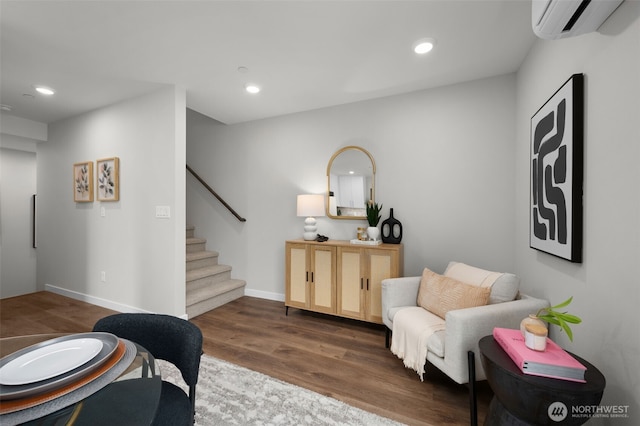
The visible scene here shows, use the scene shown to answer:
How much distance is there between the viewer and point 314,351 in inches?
87.4

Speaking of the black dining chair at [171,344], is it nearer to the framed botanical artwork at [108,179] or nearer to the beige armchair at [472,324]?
the beige armchair at [472,324]

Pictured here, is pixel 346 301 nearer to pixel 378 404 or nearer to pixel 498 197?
pixel 378 404

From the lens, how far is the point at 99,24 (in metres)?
1.80

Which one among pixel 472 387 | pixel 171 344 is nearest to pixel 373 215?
pixel 472 387

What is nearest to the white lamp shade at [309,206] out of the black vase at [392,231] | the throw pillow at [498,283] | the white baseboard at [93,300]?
the black vase at [392,231]

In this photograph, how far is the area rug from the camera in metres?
1.46

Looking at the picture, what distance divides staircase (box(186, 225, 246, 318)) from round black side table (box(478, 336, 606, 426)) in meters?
2.83

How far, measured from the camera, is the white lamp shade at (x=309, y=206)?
3.03 meters

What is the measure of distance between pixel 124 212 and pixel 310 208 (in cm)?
218

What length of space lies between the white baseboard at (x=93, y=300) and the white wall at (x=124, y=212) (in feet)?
0.04

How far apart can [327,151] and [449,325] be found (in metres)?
2.33

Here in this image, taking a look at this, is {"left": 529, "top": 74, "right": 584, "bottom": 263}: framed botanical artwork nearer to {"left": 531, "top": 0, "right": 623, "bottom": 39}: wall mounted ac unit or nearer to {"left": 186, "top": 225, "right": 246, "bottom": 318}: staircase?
{"left": 531, "top": 0, "right": 623, "bottom": 39}: wall mounted ac unit

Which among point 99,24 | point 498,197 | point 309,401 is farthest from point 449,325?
point 99,24

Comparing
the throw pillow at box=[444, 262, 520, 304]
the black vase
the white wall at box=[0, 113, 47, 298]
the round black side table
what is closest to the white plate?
the round black side table
